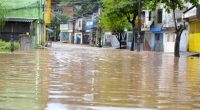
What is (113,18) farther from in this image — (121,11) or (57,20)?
(57,20)

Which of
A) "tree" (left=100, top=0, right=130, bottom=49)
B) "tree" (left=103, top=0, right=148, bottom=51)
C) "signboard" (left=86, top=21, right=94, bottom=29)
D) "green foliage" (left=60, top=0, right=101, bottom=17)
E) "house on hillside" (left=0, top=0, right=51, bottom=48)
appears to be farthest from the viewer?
"green foliage" (left=60, top=0, right=101, bottom=17)

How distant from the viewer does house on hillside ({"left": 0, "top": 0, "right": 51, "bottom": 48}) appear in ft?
135

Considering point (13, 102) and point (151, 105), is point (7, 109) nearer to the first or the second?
point (13, 102)

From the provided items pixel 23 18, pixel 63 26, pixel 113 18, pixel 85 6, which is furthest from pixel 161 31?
pixel 63 26

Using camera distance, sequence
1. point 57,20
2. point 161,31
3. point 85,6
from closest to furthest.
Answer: point 161,31
point 85,6
point 57,20

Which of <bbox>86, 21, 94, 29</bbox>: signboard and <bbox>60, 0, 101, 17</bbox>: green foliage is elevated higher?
<bbox>60, 0, 101, 17</bbox>: green foliage

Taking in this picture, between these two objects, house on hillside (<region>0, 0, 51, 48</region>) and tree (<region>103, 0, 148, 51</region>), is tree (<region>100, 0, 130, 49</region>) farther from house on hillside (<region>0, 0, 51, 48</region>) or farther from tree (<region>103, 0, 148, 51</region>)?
house on hillside (<region>0, 0, 51, 48</region>)

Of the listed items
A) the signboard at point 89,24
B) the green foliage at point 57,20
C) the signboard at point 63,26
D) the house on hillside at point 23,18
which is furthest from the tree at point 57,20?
the house on hillside at point 23,18

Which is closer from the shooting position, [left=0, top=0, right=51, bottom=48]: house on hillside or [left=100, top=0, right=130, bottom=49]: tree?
[left=0, top=0, right=51, bottom=48]: house on hillside

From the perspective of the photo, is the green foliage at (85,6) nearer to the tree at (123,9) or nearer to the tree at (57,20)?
the tree at (57,20)

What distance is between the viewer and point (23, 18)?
138ft

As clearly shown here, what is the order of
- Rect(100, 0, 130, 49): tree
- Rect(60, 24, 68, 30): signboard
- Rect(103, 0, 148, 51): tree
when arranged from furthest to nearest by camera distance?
Rect(60, 24, 68, 30): signboard, Rect(100, 0, 130, 49): tree, Rect(103, 0, 148, 51): tree

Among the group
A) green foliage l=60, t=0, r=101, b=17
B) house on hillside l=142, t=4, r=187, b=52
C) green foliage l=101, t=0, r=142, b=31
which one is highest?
green foliage l=60, t=0, r=101, b=17

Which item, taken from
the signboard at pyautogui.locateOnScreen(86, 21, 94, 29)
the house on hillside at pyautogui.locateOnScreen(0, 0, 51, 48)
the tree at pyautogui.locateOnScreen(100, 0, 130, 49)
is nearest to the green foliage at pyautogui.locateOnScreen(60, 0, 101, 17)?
the signboard at pyautogui.locateOnScreen(86, 21, 94, 29)
